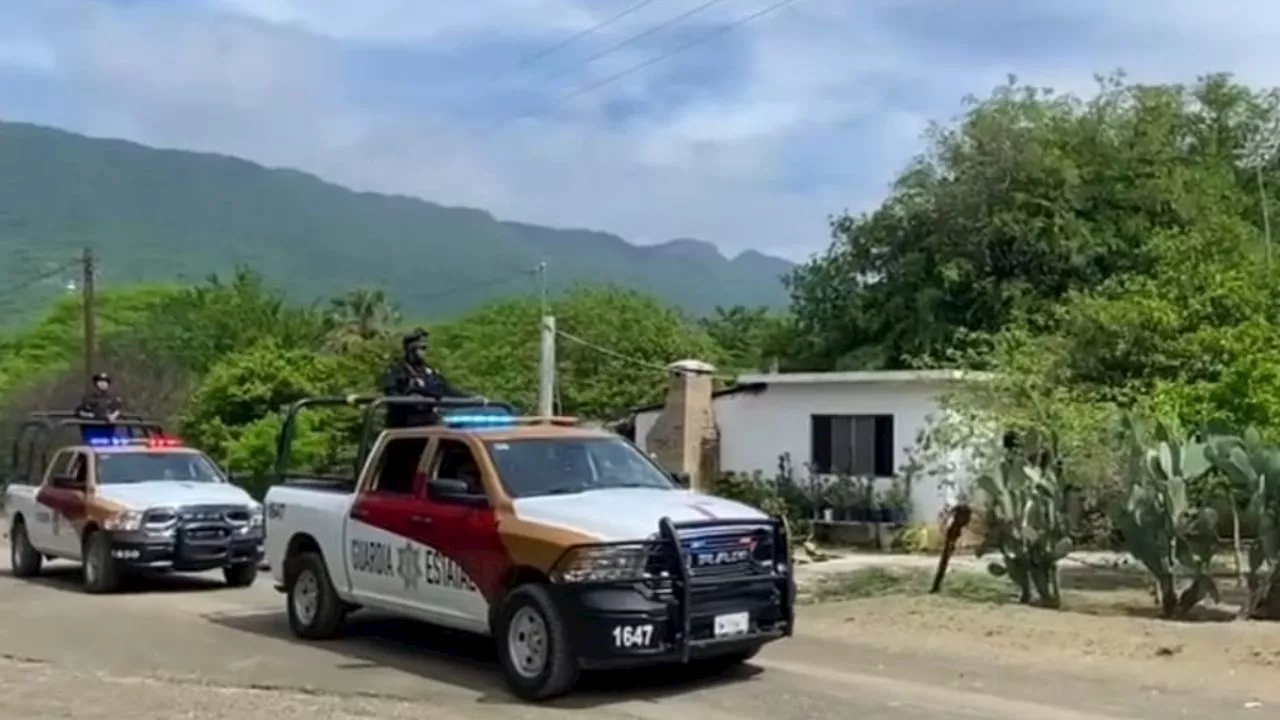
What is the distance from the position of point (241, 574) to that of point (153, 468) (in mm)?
1929

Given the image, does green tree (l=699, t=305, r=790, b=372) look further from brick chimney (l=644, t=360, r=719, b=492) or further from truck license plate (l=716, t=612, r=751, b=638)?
truck license plate (l=716, t=612, r=751, b=638)

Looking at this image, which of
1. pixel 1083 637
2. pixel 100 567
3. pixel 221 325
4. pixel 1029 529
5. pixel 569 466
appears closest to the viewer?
pixel 569 466

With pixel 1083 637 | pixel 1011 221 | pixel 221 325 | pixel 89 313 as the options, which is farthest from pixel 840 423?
pixel 221 325

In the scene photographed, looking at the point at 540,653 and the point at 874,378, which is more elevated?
the point at 874,378

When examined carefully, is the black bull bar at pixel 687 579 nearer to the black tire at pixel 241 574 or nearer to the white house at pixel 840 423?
the black tire at pixel 241 574

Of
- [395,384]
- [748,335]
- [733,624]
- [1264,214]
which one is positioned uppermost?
[1264,214]

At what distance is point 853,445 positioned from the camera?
1135 inches

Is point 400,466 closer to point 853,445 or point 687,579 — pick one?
point 687,579

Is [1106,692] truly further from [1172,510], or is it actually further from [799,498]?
[799,498]

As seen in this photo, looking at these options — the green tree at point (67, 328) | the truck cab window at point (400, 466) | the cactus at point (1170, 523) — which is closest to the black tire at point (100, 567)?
the truck cab window at point (400, 466)

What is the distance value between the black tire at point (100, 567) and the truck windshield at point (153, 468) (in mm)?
896

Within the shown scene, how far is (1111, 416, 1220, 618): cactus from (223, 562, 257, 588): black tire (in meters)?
9.88

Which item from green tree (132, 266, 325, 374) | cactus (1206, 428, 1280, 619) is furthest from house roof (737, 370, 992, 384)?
green tree (132, 266, 325, 374)

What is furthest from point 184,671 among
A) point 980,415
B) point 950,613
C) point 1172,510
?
point 980,415
